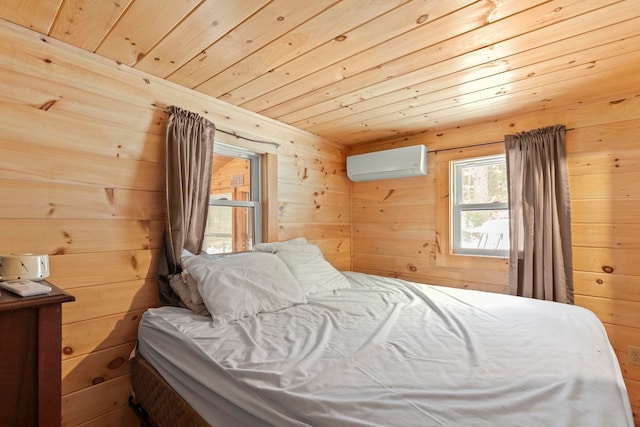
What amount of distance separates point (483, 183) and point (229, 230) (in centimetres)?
221

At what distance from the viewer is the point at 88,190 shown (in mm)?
1544

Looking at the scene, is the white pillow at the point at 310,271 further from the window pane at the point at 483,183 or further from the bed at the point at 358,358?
the window pane at the point at 483,183

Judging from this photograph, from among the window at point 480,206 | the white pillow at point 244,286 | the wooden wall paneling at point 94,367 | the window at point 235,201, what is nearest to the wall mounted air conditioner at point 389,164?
the window at point 480,206

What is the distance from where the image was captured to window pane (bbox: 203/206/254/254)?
2283 millimetres

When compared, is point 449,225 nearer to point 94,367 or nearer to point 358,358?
point 358,358

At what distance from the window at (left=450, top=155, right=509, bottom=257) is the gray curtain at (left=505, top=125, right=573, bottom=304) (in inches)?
7.7

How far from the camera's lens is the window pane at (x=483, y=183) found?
8.36 feet

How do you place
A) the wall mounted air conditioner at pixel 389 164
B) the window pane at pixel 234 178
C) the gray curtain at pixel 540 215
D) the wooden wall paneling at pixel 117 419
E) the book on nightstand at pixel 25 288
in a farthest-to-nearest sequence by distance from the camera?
the wall mounted air conditioner at pixel 389 164 → the window pane at pixel 234 178 → the gray curtain at pixel 540 215 → the wooden wall paneling at pixel 117 419 → the book on nightstand at pixel 25 288

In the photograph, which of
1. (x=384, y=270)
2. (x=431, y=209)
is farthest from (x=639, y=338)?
(x=384, y=270)

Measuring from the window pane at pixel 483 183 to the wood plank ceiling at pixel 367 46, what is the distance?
22.7 inches

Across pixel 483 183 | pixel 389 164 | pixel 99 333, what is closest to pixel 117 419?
pixel 99 333

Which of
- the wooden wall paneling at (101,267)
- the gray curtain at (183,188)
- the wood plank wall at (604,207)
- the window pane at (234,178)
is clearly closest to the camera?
the wooden wall paneling at (101,267)

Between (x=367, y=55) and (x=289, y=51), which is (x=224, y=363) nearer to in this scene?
(x=289, y=51)

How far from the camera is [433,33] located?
139 centimetres
